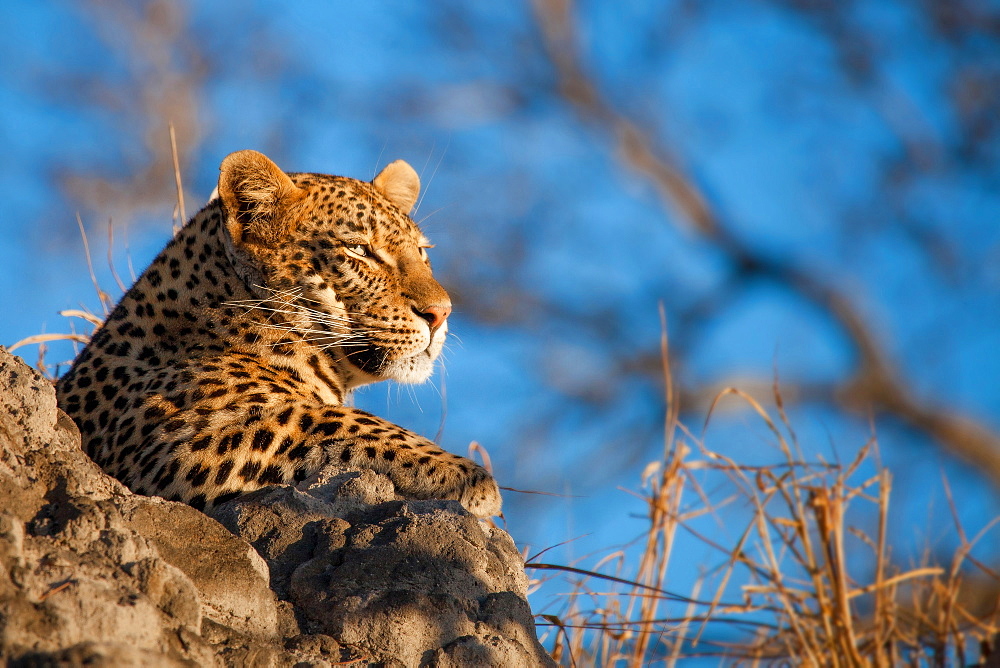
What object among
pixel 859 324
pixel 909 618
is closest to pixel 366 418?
pixel 909 618

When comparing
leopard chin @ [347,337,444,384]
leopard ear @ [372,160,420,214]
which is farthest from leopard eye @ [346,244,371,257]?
leopard ear @ [372,160,420,214]

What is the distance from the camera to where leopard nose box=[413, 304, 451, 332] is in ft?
16.5

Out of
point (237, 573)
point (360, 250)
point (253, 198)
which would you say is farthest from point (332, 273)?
point (237, 573)

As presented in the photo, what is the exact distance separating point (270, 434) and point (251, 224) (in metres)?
1.17

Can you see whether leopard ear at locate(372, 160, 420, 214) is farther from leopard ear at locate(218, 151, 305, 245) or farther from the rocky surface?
the rocky surface

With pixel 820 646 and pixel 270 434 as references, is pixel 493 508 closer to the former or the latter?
pixel 270 434

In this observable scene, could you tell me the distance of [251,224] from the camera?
486 centimetres

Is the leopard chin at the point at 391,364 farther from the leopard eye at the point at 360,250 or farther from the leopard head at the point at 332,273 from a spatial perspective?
the leopard eye at the point at 360,250

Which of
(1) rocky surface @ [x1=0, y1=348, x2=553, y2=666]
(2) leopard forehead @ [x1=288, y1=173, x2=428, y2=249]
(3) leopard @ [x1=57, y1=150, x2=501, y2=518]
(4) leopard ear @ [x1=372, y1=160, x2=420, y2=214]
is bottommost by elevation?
(1) rocky surface @ [x1=0, y1=348, x2=553, y2=666]

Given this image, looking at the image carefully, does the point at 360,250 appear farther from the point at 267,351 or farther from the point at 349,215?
the point at 267,351

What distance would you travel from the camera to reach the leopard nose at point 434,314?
503 cm

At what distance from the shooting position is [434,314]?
5.05 metres

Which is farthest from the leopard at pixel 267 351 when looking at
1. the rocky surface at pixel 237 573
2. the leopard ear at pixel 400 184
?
the leopard ear at pixel 400 184

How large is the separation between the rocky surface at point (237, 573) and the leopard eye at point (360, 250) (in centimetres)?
158
